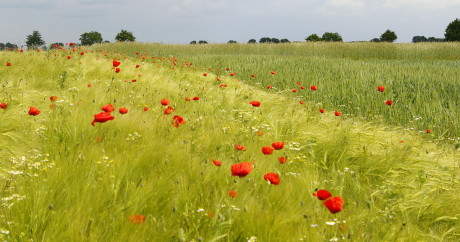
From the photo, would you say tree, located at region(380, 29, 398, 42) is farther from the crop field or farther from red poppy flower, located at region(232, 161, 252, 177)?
red poppy flower, located at region(232, 161, 252, 177)

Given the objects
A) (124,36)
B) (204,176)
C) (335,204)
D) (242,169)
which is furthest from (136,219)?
(124,36)

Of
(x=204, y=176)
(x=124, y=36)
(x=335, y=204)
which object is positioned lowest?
(x=204, y=176)

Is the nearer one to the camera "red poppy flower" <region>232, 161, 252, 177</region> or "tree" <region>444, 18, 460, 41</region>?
"red poppy flower" <region>232, 161, 252, 177</region>

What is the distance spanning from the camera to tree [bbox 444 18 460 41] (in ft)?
142

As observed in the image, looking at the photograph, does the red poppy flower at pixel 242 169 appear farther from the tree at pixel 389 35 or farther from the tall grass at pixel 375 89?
the tree at pixel 389 35

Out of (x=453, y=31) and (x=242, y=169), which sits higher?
(x=453, y=31)

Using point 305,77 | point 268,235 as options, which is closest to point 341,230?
point 268,235

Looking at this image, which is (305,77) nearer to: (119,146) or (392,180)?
(392,180)

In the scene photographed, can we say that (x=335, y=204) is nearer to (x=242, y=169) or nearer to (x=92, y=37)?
(x=242, y=169)

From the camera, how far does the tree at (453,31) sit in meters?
43.2

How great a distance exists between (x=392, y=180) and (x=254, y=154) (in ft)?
3.89

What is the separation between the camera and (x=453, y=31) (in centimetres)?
4400

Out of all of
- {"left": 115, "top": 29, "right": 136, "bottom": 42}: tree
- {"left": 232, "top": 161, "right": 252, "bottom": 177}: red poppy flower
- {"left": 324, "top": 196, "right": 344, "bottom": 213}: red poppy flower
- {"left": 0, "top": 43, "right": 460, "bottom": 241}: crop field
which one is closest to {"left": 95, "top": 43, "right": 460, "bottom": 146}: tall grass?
{"left": 0, "top": 43, "right": 460, "bottom": 241}: crop field

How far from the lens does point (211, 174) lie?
2.23m
